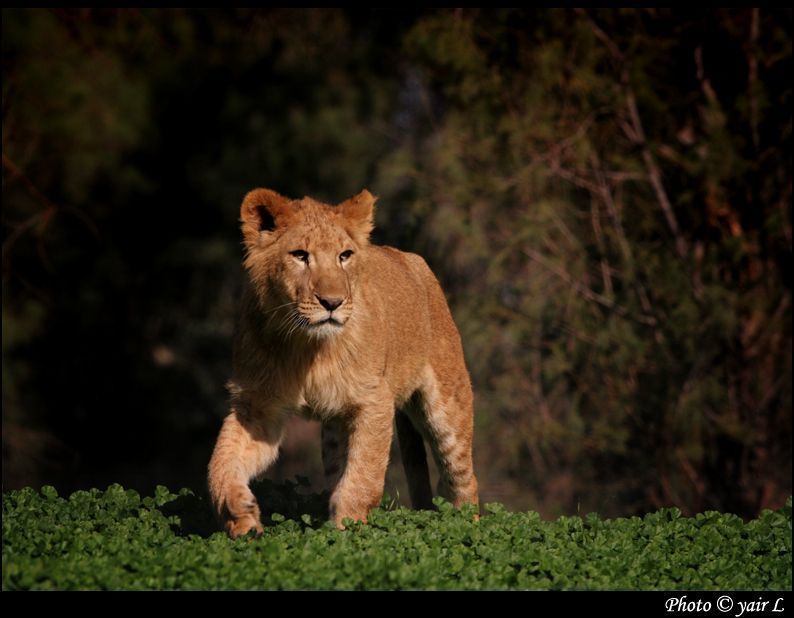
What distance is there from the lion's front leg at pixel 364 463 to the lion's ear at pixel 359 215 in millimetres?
797

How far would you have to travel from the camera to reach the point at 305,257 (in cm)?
499

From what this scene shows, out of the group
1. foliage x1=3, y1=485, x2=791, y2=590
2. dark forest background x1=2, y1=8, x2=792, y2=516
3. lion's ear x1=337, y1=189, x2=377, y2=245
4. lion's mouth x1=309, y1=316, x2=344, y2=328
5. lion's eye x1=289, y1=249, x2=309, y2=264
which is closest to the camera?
foliage x1=3, y1=485, x2=791, y2=590

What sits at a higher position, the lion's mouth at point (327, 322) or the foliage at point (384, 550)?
the lion's mouth at point (327, 322)

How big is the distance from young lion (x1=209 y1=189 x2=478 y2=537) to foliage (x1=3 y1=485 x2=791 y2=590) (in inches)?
10.3

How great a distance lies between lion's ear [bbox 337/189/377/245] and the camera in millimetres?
5277

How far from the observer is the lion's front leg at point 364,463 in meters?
5.04

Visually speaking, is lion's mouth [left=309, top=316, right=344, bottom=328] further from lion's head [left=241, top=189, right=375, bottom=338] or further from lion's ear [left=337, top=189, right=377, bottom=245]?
lion's ear [left=337, top=189, right=377, bottom=245]

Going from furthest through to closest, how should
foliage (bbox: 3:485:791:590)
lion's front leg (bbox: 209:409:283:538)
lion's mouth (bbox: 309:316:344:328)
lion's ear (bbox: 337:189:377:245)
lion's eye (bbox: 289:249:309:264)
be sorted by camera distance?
1. lion's ear (bbox: 337:189:377:245)
2. lion's eye (bbox: 289:249:309:264)
3. lion's mouth (bbox: 309:316:344:328)
4. lion's front leg (bbox: 209:409:283:538)
5. foliage (bbox: 3:485:791:590)

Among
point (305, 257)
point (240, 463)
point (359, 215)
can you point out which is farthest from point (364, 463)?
point (359, 215)

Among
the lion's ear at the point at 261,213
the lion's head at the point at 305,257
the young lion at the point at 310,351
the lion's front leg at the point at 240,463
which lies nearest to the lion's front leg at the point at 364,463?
the young lion at the point at 310,351

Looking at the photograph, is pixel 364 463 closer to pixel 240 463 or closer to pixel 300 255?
pixel 240 463

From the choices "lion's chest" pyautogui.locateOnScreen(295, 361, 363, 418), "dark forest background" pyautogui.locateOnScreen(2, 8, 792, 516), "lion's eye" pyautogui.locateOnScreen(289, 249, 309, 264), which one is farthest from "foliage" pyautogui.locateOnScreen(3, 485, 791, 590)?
"dark forest background" pyautogui.locateOnScreen(2, 8, 792, 516)

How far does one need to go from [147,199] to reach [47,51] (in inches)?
147

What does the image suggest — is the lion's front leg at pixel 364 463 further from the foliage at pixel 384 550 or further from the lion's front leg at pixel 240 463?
the lion's front leg at pixel 240 463
